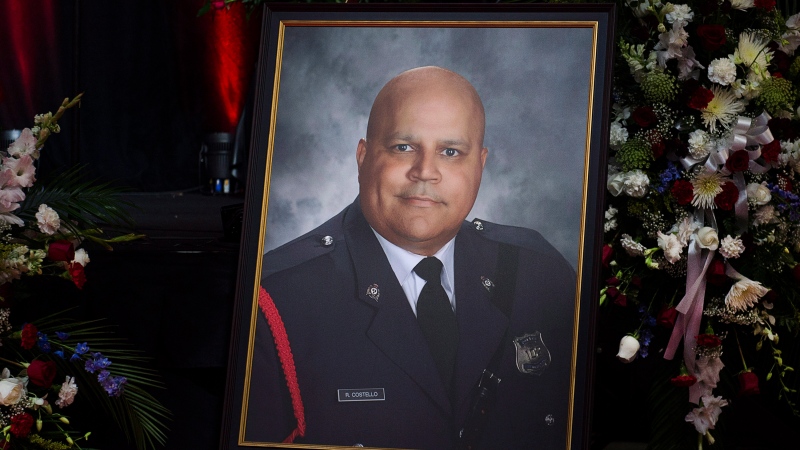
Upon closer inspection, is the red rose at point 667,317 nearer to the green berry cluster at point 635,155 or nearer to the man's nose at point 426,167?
the green berry cluster at point 635,155

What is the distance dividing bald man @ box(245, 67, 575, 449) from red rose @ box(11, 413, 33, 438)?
1.40ft

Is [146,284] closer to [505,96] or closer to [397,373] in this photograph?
[397,373]

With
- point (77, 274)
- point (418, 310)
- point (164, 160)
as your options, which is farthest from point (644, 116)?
point (164, 160)

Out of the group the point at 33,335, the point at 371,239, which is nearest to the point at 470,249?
the point at 371,239

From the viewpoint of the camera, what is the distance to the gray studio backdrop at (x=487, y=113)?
1.80 m

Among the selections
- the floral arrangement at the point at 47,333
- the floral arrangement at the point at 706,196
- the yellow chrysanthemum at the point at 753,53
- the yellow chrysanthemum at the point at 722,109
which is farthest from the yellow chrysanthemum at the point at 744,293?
the floral arrangement at the point at 47,333

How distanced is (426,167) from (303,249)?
323 millimetres

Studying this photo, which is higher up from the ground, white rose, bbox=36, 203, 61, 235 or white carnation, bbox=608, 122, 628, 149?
white carnation, bbox=608, 122, 628, 149

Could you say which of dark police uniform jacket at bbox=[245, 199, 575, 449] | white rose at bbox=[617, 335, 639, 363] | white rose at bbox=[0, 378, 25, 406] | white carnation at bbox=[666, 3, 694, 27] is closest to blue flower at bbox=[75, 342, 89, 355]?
white rose at bbox=[0, 378, 25, 406]

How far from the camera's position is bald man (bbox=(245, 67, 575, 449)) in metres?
1.75

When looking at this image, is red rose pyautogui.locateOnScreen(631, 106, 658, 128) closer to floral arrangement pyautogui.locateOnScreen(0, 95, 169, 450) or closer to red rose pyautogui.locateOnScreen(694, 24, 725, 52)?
red rose pyautogui.locateOnScreen(694, 24, 725, 52)

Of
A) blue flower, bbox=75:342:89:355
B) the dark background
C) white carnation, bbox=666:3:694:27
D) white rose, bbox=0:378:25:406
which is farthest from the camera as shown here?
the dark background

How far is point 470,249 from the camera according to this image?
184cm

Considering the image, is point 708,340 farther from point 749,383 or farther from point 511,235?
point 511,235
